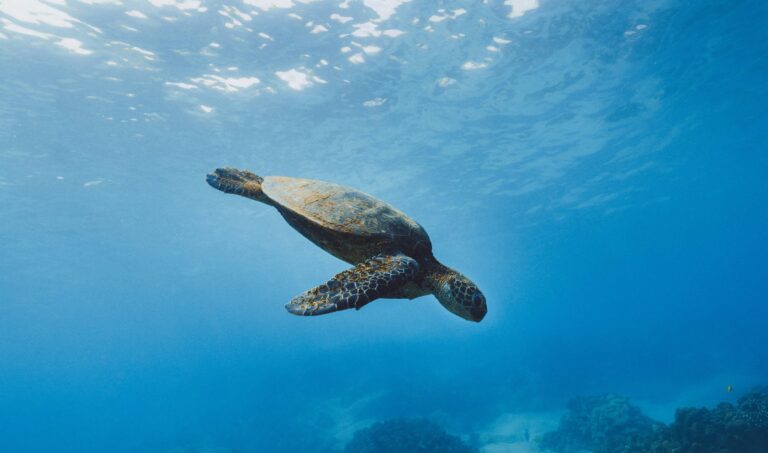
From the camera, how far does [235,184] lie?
17.7ft

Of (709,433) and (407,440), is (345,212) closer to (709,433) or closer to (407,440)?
(709,433)

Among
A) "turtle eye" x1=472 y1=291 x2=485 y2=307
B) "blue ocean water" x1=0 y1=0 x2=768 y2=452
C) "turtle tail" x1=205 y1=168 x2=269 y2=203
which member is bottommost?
"turtle eye" x1=472 y1=291 x2=485 y2=307

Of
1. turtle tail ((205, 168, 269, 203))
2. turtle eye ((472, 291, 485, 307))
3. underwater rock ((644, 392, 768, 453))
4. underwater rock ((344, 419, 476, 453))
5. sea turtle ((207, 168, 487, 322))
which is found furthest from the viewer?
underwater rock ((344, 419, 476, 453))

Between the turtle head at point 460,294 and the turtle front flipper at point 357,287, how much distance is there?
57cm

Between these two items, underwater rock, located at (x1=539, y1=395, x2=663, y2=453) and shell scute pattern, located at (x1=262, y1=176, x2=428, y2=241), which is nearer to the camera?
shell scute pattern, located at (x1=262, y1=176, x2=428, y2=241)

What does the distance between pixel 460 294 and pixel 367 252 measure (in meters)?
1.18

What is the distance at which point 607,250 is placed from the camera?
78.8m

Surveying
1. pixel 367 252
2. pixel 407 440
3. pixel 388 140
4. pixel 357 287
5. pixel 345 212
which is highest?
pixel 388 140

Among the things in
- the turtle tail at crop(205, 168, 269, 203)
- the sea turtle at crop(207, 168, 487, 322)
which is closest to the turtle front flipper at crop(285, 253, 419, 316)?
the sea turtle at crop(207, 168, 487, 322)

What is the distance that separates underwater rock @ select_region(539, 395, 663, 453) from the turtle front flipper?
15135 mm

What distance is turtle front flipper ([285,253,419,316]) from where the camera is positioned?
9.39ft

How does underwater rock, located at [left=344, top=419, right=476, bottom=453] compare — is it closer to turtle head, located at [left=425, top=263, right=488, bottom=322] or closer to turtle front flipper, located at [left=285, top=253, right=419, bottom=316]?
turtle head, located at [left=425, top=263, right=488, bottom=322]

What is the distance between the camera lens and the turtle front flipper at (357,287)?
2.86m

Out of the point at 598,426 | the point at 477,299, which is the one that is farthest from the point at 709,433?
the point at 477,299
